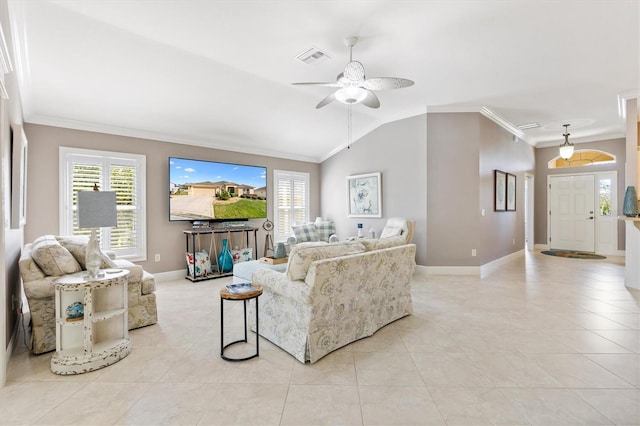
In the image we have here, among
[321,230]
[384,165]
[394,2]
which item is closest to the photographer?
[394,2]

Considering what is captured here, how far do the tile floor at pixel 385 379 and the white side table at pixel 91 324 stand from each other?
95 millimetres

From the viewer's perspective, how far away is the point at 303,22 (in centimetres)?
292

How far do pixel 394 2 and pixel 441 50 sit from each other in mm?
1057

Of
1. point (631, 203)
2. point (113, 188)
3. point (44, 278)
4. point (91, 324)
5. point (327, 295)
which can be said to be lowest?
point (91, 324)

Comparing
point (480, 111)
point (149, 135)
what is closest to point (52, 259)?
point (149, 135)

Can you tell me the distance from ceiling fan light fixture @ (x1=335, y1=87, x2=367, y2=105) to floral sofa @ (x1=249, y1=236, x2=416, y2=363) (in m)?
1.53

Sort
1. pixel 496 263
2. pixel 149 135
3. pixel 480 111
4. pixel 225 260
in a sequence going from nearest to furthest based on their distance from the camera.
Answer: pixel 149 135, pixel 480 111, pixel 225 260, pixel 496 263

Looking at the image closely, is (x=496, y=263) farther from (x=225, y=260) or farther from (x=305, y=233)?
(x=225, y=260)

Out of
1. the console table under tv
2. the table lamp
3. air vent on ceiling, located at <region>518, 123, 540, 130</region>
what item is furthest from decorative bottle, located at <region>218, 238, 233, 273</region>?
air vent on ceiling, located at <region>518, 123, 540, 130</region>

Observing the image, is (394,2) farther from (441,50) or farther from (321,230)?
(321,230)

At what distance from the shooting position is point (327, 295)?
2.39m

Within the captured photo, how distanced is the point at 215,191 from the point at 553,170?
8446 millimetres

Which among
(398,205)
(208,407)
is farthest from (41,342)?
(398,205)

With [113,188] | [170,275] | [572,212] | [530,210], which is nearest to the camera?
[113,188]
